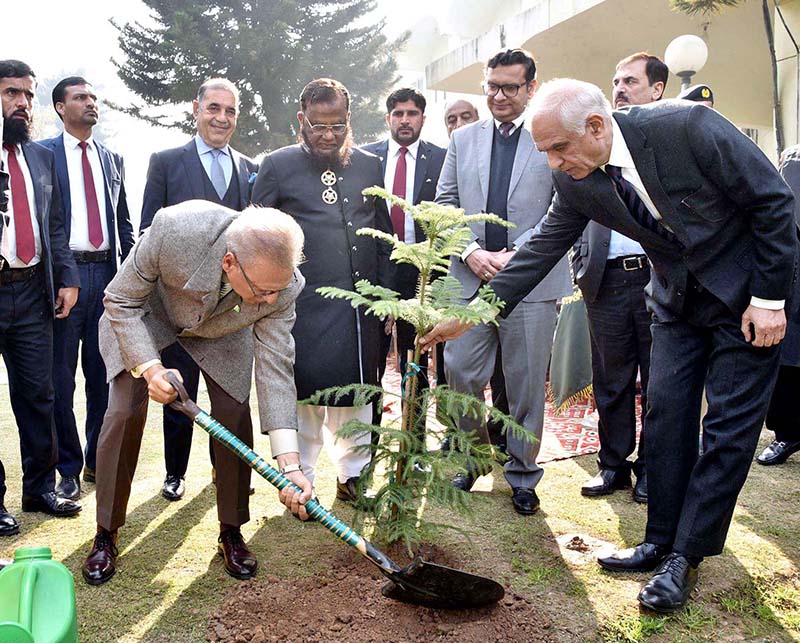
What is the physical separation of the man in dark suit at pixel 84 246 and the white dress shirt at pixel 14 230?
0.31 metres

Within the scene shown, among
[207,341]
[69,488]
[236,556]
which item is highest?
[207,341]

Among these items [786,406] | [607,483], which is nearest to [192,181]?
[607,483]

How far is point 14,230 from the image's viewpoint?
361 centimetres

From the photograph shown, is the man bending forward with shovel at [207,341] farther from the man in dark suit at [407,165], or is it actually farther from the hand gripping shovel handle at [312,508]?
the man in dark suit at [407,165]

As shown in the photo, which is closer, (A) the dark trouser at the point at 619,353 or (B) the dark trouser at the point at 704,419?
(B) the dark trouser at the point at 704,419

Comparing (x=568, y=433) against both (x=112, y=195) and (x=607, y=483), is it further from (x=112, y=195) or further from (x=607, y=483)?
(x=112, y=195)

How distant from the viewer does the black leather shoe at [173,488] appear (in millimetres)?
3873

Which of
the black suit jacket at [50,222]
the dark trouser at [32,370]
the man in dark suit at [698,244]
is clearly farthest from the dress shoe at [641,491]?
the black suit jacket at [50,222]

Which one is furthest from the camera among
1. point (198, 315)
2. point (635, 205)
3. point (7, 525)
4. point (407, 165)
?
point (407, 165)

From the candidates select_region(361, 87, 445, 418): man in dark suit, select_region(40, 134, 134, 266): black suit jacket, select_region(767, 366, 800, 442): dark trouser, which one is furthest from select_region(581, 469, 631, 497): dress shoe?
select_region(40, 134, 134, 266): black suit jacket

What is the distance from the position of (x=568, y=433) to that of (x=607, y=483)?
1.47m

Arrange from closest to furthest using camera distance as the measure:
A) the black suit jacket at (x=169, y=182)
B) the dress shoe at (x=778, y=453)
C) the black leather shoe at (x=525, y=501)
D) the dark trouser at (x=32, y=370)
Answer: the dark trouser at (x=32, y=370) → the black leather shoe at (x=525, y=501) → the black suit jacket at (x=169, y=182) → the dress shoe at (x=778, y=453)

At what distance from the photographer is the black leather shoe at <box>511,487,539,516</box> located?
365 cm

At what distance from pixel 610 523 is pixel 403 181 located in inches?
94.3
